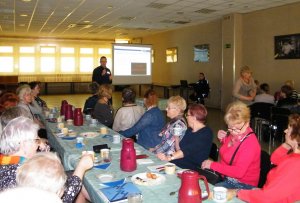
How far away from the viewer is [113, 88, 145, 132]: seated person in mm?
4141

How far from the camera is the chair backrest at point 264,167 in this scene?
97.6 inches

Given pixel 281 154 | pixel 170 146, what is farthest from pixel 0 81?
pixel 281 154

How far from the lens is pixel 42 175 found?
4.19 ft

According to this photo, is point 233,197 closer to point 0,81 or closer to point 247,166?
point 247,166

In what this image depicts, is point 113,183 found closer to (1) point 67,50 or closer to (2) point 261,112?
(2) point 261,112

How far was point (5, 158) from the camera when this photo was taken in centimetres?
201

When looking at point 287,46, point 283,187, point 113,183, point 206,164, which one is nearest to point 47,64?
point 287,46

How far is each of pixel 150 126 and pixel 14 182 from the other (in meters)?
2.08

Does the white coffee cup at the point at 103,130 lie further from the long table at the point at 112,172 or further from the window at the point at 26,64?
the window at the point at 26,64

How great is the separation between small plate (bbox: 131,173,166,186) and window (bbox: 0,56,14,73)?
17.6m

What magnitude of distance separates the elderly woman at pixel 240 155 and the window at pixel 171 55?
12.0m

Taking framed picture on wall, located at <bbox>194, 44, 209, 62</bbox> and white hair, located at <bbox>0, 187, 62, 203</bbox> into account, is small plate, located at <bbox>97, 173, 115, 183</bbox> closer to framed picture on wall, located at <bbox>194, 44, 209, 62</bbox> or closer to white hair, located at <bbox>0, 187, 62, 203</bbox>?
white hair, located at <bbox>0, 187, 62, 203</bbox>

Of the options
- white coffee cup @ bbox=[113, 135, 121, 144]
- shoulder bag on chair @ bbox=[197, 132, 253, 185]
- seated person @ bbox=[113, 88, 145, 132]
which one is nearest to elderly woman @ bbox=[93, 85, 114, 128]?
seated person @ bbox=[113, 88, 145, 132]

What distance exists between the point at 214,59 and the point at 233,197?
33.3ft
